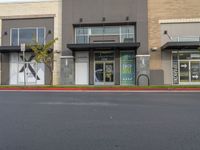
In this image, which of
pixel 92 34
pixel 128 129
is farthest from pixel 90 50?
pixel 128 129

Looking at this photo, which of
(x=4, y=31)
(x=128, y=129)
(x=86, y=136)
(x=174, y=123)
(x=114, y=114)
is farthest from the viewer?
(x=4, y=31)

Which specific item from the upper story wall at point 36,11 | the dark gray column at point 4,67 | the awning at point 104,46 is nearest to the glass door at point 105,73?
the awning at point 104,46

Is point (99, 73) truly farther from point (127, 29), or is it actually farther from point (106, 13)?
point (106, 13)

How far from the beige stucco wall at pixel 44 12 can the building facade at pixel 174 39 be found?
28.1ft

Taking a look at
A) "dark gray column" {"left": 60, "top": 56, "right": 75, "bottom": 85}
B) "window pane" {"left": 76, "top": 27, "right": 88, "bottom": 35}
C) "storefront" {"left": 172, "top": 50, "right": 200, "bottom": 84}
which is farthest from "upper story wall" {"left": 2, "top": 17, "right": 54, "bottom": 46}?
"storefront" {"left": 172, "top": 50, "right": 200, "bottom": 84}

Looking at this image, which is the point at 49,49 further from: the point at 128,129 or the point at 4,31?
the point at 128,129

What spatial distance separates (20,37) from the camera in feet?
101

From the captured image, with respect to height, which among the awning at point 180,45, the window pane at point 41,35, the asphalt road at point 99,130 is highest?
the window pane at point 41,35

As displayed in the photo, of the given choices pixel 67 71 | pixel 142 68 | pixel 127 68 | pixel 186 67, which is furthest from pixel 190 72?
pixel 67 71

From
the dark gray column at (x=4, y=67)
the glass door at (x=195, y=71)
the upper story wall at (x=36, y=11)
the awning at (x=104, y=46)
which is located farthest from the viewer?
the dark gray column at (x=4, y=67)

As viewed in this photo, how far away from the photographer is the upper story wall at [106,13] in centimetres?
2869

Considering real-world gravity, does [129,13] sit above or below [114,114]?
above

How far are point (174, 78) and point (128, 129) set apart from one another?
2254 centimetres

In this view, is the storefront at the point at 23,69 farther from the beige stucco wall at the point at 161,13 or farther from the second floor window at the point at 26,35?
the beige stucco wall at the point at 161,13
